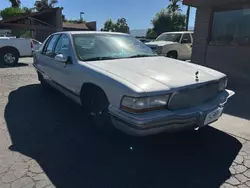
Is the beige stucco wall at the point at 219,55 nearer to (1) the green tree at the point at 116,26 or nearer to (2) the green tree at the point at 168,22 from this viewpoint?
(2) the green tree at the point at 168,22

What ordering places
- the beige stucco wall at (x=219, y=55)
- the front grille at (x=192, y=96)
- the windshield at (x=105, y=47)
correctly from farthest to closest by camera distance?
the beige stucco wall at (x=219, y=55)
the windshield at (x=105, y=47)
the front grille at (x=192, y=96)

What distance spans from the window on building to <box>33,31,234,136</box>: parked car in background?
16.3ft

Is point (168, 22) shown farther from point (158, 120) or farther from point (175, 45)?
point (158, 120)

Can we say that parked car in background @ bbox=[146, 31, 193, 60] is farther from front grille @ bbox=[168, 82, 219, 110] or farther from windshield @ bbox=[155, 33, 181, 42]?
front grille @ bbox=[168, 82, 219, 110]

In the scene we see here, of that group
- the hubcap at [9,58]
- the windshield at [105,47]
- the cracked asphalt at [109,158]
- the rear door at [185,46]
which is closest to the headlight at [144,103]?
the cracked asphalt at [109,158]

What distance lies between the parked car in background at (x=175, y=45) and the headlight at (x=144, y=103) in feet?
27.4

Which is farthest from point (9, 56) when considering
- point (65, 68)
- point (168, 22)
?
point (168, 22)

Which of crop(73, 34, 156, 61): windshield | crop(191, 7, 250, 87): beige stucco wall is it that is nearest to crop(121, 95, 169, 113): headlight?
crop(73, 34, 156, 61): windshield

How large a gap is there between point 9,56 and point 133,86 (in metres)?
10.2

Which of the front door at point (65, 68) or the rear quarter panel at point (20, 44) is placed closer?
the front door at point (65, 68)

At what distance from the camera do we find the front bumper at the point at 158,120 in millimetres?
2742

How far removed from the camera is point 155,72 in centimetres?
335

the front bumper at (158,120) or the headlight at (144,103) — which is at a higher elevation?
the headlight at (144,103)

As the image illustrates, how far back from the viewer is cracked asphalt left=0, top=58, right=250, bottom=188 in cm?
267
